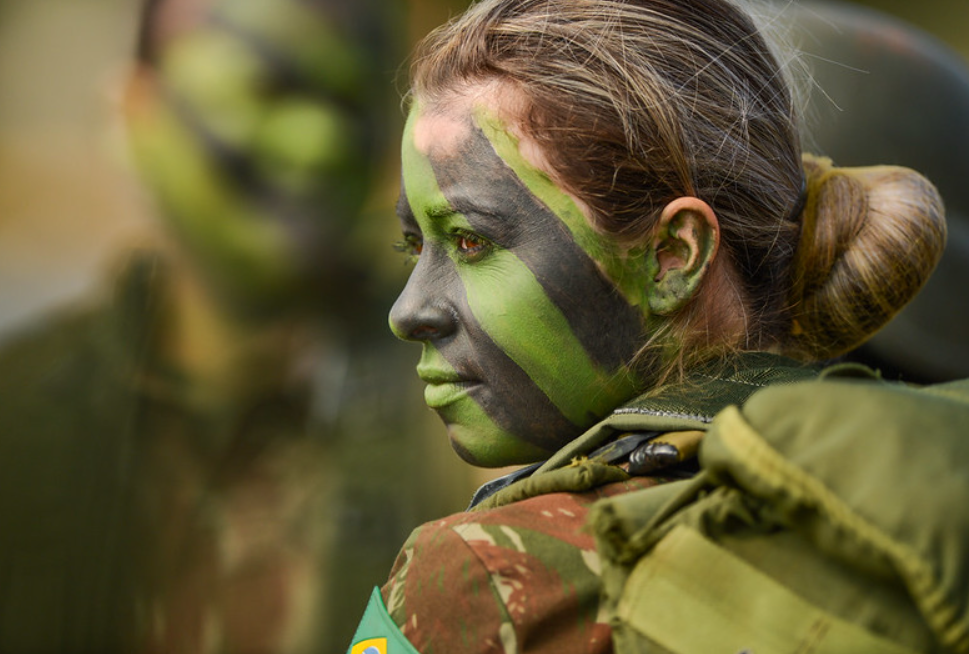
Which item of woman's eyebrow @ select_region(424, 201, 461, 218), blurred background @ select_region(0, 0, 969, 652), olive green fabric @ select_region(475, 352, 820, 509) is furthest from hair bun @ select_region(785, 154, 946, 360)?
blurred background @ select_region(0, 0, 969, 652)

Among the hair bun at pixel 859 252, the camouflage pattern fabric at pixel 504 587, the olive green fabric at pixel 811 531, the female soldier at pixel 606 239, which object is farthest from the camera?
the hair bun at pixel 859 252

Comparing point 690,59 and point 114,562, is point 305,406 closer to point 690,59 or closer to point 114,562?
point 114,562

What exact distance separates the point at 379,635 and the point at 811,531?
0.36 meters

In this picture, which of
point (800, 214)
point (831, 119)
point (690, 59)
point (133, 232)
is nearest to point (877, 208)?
point (800, 214)

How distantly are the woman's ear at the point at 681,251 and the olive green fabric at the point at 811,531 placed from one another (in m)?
0.33

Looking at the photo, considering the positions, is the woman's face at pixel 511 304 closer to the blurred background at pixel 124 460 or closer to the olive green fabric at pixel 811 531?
the olive green fabric at pixel 811 531

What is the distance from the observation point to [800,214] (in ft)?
3.60

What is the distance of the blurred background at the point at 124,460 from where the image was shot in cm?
207

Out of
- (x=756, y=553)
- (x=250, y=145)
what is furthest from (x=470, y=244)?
(x=250, y=145)

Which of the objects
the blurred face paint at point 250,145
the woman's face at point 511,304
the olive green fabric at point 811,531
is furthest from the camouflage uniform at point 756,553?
the blurred face paint at point 250,145

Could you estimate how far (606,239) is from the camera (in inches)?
37.5

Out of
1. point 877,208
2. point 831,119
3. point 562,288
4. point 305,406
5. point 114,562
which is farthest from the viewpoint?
point 305,406

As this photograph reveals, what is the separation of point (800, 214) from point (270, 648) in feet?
5.08

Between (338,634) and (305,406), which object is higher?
(305,406)
